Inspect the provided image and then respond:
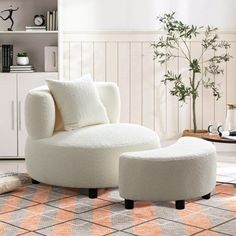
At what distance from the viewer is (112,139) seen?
12.6 feet

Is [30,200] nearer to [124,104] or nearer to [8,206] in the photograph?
[8,206]

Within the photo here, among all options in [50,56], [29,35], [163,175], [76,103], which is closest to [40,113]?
[76,103]

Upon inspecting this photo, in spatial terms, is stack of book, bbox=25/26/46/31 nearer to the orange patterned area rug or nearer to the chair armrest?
the chair armrest

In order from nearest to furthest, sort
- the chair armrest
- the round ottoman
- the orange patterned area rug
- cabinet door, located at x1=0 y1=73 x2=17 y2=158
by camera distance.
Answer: the orange patterned area rug
the round ottoman
the chair armrest
cabinet door, located at x1=0 y1=73 x2=17 y2=158

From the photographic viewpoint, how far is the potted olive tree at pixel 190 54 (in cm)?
554

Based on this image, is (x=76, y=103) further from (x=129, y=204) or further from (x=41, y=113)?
(x=129, y=204)

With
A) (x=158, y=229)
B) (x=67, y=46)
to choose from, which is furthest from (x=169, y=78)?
(x=158, y=229)

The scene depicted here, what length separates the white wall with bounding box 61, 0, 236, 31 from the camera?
5.68 m

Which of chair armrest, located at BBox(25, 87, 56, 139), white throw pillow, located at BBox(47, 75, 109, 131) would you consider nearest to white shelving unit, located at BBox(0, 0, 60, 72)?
white throw pillow, located at BBox(47, 75, 109, 131)

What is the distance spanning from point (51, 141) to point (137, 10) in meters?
2.27

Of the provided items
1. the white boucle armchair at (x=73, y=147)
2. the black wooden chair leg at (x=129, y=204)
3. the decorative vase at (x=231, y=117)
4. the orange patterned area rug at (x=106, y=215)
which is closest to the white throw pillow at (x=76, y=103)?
the white boucle armchair at (x=73, y=147)

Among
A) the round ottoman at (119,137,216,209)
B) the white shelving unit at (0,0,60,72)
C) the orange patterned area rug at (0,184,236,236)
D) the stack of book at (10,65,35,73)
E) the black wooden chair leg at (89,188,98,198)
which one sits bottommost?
the orange patterned area rug at (0,184,236,236)

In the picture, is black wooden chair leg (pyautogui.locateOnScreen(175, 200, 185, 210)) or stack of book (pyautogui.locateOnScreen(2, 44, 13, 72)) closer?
black wooden chair leg (pyautogui.locateOnScreen(175, 200, 185, 210))

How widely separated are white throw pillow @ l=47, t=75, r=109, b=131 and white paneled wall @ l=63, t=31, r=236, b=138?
4.98ft
